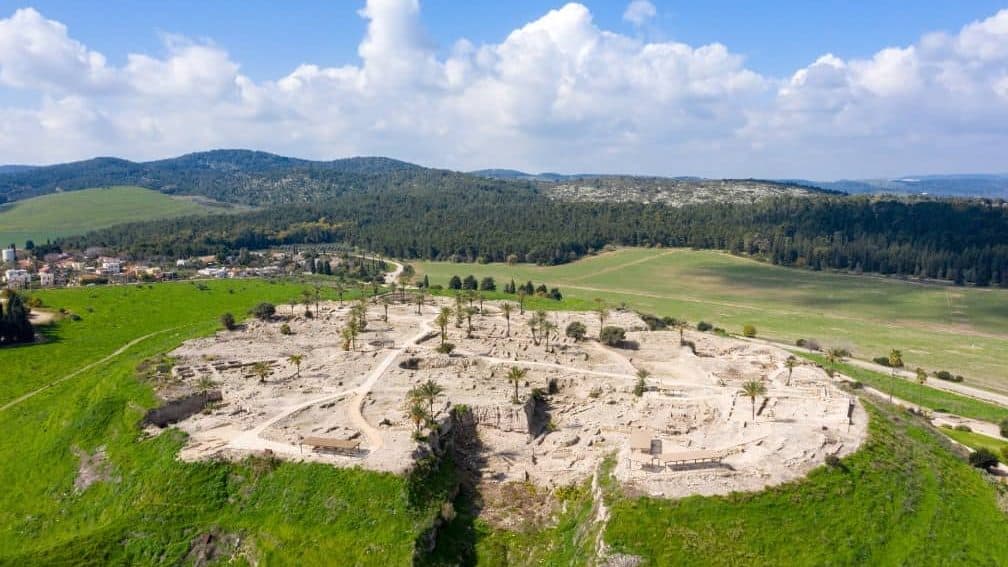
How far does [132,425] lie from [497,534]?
40581 mm

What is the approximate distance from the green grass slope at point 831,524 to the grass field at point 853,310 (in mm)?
62748

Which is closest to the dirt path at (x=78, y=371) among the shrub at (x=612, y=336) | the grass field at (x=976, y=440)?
the shrub at (x=612, y=336)

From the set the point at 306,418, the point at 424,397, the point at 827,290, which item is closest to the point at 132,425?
the point at 306,418

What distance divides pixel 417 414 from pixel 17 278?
167722mm

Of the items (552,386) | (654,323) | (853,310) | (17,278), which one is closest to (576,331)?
(654,323)

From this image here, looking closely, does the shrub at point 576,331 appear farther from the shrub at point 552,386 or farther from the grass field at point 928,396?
the grass field at point 928,396

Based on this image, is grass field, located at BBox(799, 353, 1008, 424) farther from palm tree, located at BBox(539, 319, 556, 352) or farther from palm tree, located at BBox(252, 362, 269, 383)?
palm tree, located at BBox(252, 362, 269, 383)

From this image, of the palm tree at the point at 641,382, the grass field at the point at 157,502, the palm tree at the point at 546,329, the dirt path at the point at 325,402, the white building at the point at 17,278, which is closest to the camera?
the grass field at the point at 157,502

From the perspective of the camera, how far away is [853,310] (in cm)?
15588

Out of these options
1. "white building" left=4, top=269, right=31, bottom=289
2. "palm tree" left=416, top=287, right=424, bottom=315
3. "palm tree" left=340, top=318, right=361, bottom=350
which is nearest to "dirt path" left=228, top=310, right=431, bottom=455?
"palm tree" left=340, top=318, right=361, bottom=350

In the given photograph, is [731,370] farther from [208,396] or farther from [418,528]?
[208,396]

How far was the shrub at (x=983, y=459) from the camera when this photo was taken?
64.9 m

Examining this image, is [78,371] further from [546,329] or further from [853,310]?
[853,310]

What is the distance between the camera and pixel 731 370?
85875 mm
